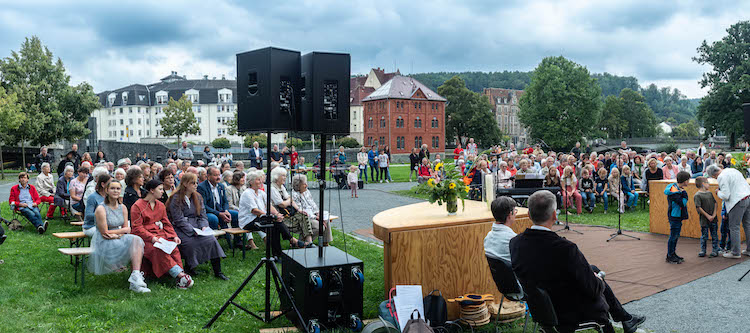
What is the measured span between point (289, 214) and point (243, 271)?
5.41 ft

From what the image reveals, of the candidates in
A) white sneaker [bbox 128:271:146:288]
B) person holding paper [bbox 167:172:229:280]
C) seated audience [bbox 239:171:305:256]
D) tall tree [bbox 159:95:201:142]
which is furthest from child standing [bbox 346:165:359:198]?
tall tree [bbox 159:95:201:142]

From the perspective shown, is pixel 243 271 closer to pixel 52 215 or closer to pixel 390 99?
pixel 52 215

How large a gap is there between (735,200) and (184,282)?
830 cm

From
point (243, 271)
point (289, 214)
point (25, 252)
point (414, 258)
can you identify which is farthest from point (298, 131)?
point (25, 252)

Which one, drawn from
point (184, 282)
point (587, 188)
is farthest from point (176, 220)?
point (587, 188)

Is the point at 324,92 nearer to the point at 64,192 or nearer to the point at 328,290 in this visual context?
the point at 328,290

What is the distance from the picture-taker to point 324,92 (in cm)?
514

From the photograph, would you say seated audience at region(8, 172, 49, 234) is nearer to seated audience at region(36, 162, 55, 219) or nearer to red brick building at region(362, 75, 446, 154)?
seated audience at region(36, 162, 55, 219)

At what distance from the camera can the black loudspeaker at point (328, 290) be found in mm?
4984

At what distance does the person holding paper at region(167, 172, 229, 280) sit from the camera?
7.38 metres

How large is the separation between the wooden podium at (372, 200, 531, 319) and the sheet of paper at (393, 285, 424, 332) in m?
0.21

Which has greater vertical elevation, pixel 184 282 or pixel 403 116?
pixel 403 116

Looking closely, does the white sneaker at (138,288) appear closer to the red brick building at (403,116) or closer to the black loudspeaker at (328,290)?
the black loudspeaker at (328,290)

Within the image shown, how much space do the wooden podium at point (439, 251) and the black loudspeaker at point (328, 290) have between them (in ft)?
1.30
